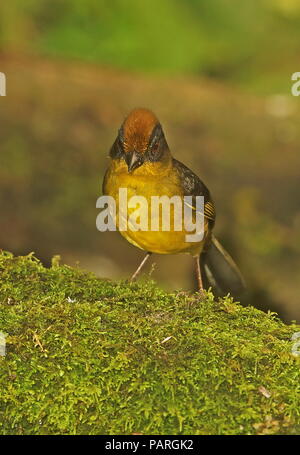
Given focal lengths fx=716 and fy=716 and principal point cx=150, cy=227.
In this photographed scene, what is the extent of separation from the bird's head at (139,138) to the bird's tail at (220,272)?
1039 mm

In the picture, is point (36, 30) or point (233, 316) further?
point (36, 30)

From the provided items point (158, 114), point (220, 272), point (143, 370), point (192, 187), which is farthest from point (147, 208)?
point (158, 114)

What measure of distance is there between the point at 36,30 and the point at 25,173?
370 centimetres

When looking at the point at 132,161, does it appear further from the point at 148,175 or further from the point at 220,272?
the point at 220,272

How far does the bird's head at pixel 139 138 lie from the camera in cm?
402

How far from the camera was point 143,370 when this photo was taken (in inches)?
115

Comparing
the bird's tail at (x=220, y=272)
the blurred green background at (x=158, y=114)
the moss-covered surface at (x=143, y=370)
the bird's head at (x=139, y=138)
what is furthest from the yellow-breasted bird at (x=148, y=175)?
the blurred green background at (x=158, y=114)

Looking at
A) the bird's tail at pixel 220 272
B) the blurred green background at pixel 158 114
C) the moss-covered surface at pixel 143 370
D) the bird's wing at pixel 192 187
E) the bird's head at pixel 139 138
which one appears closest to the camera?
the moss-covered surface at pixel 143 370

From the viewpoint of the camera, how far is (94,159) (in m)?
10.2

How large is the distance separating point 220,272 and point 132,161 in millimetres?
1236

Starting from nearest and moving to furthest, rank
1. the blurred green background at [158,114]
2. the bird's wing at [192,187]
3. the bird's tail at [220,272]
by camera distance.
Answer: the bird's wing at [192,187] < the bird's tail at [220,272] < the blurred green background at [158,114]

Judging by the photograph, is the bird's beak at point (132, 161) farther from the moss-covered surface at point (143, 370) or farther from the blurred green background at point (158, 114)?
the blurred green background at point (158, 114)
